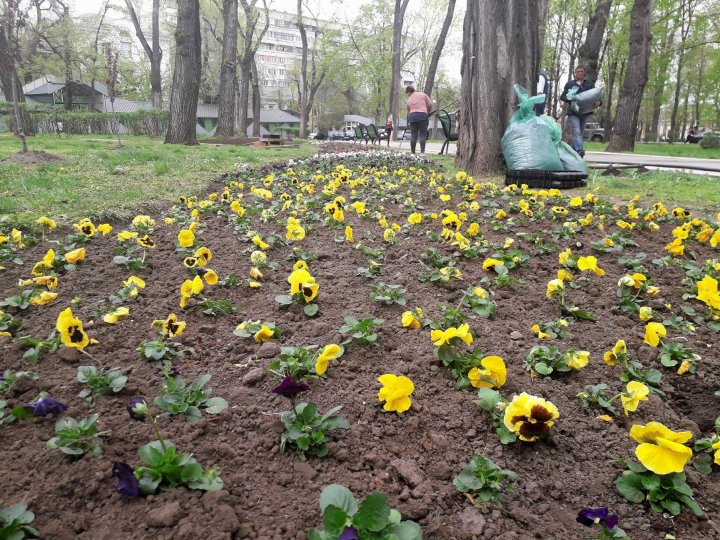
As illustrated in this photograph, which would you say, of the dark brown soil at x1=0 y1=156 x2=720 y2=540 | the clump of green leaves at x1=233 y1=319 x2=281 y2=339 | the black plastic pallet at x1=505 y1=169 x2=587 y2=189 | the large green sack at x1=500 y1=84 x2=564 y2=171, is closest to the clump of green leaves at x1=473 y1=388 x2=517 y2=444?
the dark brown soil at x1=0 y1=156 x2=720 y2=540

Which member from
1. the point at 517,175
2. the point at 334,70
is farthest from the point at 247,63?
the point at 517,175

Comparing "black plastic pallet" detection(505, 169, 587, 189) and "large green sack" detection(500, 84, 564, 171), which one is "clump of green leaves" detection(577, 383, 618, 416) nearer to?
"black plastic pallet" detection(505, 169, 587, 189)

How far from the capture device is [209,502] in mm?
1113

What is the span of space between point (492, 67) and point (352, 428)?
20.9ft

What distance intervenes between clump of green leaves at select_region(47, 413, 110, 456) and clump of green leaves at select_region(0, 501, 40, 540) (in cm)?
21

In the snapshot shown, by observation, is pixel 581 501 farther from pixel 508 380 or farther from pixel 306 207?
pixel 306 207

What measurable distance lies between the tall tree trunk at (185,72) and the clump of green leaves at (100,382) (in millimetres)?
12718

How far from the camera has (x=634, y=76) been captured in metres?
15.1

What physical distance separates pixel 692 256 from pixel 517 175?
2.85 meters

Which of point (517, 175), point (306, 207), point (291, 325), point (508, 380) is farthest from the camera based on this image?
point (517, 175)

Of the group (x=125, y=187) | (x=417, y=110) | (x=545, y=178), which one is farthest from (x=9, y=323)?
(x=417, y=110)

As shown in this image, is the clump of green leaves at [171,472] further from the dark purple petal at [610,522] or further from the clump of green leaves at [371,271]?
the clump of green leaves at [371,271]

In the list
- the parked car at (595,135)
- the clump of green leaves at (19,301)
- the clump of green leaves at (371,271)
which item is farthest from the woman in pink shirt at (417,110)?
the parked car at (595,135)

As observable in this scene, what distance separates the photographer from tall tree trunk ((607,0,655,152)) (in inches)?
573
